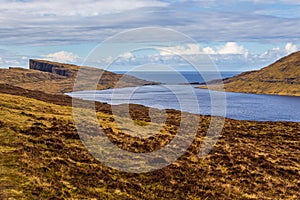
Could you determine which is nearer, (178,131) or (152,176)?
(152,176)

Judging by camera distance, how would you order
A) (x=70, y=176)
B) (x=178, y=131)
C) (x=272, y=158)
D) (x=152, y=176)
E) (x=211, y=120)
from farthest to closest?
(x=211, y=120) < (x=178, y=131) < (x=272, y=158) < (x=152, y=176) < (x=70, y=176)

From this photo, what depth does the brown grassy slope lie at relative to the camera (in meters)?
23.0

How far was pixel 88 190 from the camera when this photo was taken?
76.2ft

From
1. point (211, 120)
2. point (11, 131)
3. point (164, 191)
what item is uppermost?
point (11, 131)

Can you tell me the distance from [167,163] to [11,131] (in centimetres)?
1531

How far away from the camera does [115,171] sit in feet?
93.0

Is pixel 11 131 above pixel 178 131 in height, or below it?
above

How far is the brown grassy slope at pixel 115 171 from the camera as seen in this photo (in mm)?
23000

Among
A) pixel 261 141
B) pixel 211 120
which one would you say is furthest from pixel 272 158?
pixel 211 120

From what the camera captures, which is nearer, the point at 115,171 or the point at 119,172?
the point at 119,172

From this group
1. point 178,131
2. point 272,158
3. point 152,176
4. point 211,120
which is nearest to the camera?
point 152,176

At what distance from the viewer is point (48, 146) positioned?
3092 centimetres

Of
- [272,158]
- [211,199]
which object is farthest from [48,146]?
[272,158]

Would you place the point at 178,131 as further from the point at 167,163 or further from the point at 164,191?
the point at 164,191
